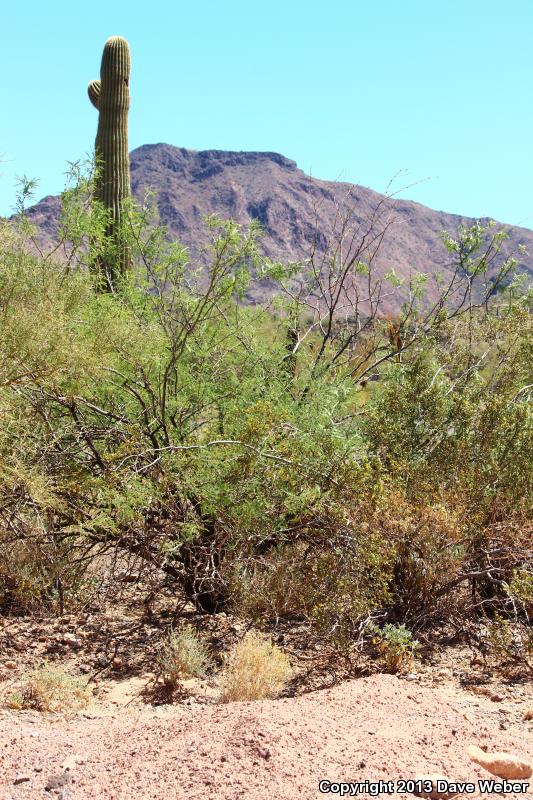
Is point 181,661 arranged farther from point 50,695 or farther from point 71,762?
point 71,762

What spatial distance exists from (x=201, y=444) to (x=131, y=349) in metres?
0.99

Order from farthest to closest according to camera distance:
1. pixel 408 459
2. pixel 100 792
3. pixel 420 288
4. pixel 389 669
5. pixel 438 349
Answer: pixel 420 288 → pixel 438 349 → pixel 408 459 → pixel 389 669 → pixel 100 792

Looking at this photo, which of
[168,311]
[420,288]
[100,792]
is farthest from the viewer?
[420,288]

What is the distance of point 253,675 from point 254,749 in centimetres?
143

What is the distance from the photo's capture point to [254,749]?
3988mm

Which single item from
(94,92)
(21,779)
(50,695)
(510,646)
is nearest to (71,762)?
(21,779)

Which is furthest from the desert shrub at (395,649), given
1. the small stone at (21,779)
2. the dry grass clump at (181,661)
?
the small stone at (21,779)

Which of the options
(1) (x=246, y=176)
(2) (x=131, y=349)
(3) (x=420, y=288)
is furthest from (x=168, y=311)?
(1) (x=246, y=176)

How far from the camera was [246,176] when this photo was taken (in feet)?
395

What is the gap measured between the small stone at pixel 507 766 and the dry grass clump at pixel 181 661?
95.5 inches

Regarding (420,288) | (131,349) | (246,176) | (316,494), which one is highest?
(246,176)

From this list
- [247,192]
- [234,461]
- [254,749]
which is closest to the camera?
[254,749]

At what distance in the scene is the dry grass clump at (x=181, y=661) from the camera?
19.1ft

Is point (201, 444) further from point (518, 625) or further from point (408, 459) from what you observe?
point (518, 625)
